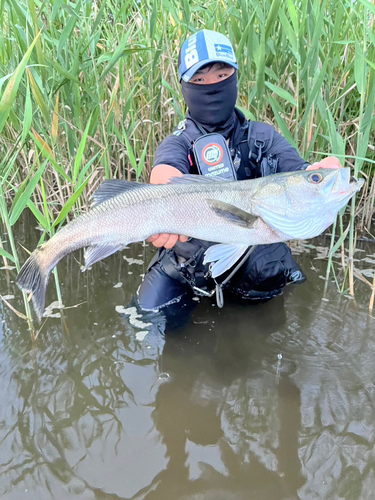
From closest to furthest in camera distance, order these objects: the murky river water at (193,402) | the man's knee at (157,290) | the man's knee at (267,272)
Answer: the murky river water at (193,402) < the man's knee at (267,272) < the man's knee at (157,290)

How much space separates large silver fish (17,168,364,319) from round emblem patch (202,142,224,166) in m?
0.44

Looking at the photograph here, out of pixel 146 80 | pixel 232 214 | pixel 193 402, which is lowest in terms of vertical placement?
pixel 193 402

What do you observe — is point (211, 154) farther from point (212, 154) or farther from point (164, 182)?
point (164, 182)

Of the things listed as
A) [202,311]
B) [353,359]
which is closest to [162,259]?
[202,311]

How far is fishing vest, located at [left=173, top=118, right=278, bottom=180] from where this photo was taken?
2285 millimetres

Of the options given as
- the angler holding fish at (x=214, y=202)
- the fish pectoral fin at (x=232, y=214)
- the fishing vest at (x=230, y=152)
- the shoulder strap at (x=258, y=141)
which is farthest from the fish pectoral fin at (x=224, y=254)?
the shoulder strap at (x=258, y=141)

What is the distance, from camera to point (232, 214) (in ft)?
5.90

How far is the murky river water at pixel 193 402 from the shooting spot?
1460 mm

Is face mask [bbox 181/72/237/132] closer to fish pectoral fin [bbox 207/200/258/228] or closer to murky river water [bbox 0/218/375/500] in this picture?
fish pectoral fin [bbox 207/200/258/228]

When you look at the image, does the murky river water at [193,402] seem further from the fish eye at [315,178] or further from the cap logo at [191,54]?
the cap logo at [191,54]

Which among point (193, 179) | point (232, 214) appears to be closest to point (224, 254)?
point (232, 214)

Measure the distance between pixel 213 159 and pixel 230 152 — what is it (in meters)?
0.21

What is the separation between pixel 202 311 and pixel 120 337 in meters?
0.57

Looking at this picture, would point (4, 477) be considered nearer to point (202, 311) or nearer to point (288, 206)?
point (202, 311)
